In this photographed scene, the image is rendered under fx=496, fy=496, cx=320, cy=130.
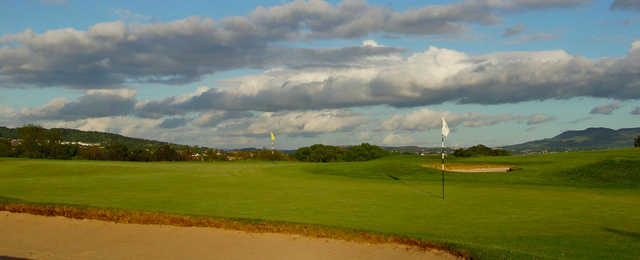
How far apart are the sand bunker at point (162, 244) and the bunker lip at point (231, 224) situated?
0.43ft

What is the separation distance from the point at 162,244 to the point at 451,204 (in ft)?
27.9

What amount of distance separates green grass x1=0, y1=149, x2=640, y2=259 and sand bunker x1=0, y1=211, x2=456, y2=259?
1459 millimetres

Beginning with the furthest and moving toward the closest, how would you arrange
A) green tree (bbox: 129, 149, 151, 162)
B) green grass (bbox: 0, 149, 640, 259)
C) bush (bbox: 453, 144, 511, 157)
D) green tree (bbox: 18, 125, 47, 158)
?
green tree (bbox: 18, 125, 47, 158)
green tree (bbox: 129, 149, 151, 162)
bush (bbox: 453, 144, 511, 157)
green grass (bbox: 0, 149, 640, 259)

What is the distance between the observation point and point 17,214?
11797 millimetres

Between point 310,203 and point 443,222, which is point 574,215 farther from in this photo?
point 310,203

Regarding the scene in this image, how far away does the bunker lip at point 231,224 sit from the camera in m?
8.62

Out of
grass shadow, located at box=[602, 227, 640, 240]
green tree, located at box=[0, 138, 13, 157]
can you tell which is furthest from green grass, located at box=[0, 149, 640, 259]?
green tree, located at box=[0, 138, 13, 157]

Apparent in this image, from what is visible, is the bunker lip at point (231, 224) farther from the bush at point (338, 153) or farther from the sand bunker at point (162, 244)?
the bush at point (338, 153)

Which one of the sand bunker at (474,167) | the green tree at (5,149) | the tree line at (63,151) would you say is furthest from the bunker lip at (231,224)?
the green tree at (5,149)

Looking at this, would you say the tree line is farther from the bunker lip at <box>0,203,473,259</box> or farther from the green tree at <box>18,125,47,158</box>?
the bunker lip at <box>0,203,473,259</box>

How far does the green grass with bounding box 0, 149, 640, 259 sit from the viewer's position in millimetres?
9180

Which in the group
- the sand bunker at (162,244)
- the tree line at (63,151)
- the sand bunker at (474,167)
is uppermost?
the tree line at (63,151)

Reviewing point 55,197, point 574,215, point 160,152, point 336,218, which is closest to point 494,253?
point 336,218

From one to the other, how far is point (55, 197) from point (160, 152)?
67873 millimetres
